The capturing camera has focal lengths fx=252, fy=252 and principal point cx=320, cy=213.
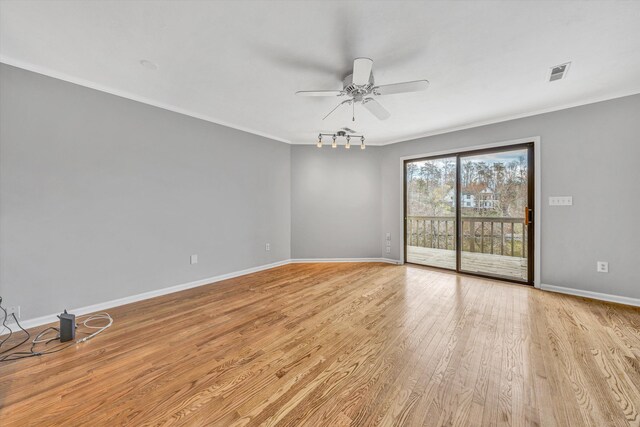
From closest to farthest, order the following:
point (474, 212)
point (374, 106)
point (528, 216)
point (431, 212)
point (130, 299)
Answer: point (374, 106), point (130, 299), point (528, 216), point (474, 212), point (431, 212)

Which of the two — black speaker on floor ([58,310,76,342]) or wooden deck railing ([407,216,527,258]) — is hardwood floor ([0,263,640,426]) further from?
wooden deck railing ([407,216,527,258])

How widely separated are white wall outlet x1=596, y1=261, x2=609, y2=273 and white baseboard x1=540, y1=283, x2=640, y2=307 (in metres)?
0.29

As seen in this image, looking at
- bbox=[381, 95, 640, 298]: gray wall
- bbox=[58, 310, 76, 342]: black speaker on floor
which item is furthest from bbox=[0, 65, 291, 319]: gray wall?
bbox=[381, 95, 640, 298]: gray wall

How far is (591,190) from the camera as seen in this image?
128 inches

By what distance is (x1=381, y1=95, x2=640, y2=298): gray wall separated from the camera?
3.02 meters

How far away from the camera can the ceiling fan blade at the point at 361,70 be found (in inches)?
80.0

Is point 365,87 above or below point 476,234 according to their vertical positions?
above

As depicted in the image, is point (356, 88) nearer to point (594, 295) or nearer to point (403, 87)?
point (403, 87)

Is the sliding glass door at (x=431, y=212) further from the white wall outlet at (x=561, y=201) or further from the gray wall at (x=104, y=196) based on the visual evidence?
the gray wall at (x=104, y=196)

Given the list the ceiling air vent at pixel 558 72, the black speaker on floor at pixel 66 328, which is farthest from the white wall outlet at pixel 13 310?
the ceiling air vent at pixel 558 72

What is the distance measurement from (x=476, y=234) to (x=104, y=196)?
5454mm

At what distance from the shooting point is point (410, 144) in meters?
4.98

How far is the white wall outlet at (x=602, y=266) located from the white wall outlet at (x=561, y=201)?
80 cm

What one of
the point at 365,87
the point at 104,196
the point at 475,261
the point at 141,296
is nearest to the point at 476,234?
the point at 475,261
